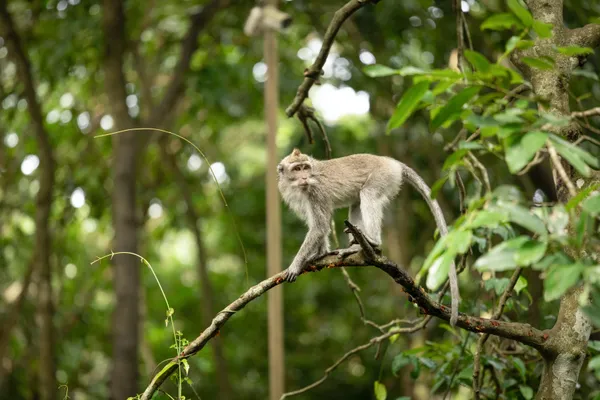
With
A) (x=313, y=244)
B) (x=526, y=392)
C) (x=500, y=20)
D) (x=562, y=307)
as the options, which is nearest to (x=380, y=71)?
(x=500, y=20)

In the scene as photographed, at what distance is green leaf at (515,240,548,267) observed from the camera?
Result: 1.76 m

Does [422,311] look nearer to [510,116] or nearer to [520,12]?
[510,116]

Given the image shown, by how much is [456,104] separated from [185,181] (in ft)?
27.0

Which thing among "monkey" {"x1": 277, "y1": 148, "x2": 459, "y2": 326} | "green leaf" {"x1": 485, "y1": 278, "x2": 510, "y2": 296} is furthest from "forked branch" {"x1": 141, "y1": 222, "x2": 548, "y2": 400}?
"monkey" {"x1": 277, "y1": 148, "x2": 459, "y2": 326}

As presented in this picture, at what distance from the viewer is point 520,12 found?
1.95 metres

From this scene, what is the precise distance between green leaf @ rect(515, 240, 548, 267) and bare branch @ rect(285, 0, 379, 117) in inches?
85.2

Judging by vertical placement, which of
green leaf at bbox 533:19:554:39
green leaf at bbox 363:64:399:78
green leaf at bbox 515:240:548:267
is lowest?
green leaf at bbox 515:240:548:267

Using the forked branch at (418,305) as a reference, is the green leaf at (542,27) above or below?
above

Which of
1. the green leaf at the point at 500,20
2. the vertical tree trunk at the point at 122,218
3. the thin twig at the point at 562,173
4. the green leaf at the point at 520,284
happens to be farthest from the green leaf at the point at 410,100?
the vertical tree trunk at the point at 122,218

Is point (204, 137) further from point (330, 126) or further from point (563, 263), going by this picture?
point (563, 263)

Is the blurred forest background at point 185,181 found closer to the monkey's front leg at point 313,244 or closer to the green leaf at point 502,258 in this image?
the monkey's front leg at point 313,244

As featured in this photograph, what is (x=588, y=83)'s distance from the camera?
621 centimetres

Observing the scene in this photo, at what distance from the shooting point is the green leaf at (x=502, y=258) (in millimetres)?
1779

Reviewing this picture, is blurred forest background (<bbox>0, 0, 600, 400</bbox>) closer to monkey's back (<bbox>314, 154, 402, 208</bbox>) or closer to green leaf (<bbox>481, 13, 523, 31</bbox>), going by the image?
monkey's back (<bbox>314, 154, 402, 208</bbox>)
